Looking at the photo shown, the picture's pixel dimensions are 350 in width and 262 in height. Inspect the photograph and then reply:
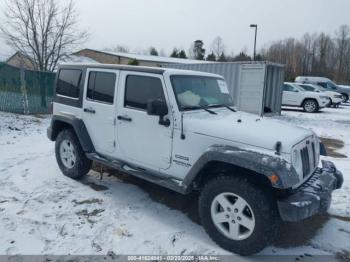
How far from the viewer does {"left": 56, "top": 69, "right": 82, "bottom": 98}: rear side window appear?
5.37 m

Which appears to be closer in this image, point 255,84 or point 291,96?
point 255,84

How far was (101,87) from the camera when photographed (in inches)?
194

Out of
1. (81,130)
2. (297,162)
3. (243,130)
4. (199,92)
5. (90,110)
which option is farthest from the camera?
(81,130)

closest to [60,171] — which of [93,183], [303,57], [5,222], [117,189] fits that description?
[93,183]

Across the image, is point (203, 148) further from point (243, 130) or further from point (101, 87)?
point (101, 87)

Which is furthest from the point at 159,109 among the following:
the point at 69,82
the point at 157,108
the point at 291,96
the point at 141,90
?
the point at 291,96

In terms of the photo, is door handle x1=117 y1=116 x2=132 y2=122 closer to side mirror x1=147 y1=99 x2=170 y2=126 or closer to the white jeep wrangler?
the white jeep wrangler

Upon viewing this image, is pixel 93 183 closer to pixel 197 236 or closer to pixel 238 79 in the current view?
pixel 197 236

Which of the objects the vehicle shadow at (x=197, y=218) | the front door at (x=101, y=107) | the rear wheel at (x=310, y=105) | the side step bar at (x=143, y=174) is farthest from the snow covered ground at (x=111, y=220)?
the rear wheel at (x=310, y=105)

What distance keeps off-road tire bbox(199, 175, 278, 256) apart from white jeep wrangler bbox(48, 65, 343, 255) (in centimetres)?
1

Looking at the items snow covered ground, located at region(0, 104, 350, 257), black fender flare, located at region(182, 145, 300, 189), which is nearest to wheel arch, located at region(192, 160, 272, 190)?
black fender flare, located at region(182, 145, 300, 189)

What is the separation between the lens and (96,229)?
389cm

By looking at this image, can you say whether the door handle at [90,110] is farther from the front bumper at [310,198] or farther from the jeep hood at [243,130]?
the front bumper at [310,198]

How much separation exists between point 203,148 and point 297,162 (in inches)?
40.5
